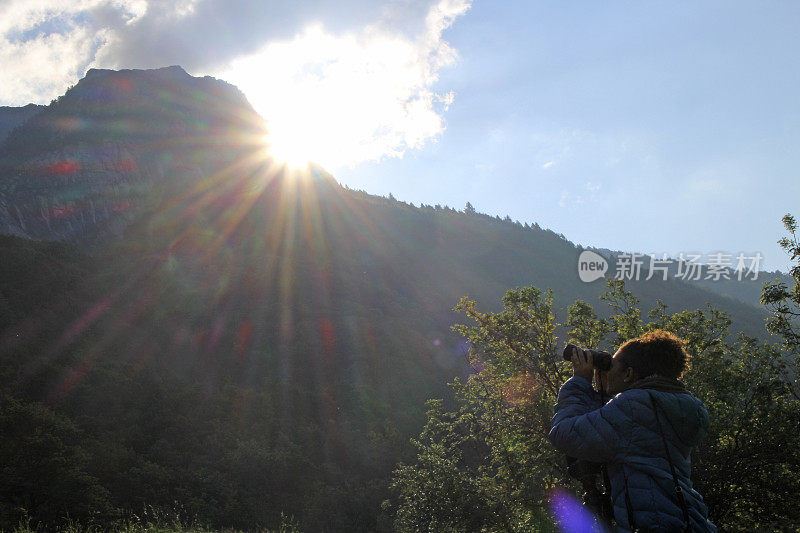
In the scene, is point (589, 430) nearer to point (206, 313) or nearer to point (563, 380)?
point (563, 380)

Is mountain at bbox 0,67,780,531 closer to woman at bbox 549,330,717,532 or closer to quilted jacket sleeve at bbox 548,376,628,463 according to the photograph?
quilted jacket sleeve at bbox 548,376,628,463

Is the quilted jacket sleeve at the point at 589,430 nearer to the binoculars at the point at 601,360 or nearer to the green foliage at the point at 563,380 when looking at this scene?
the binoculars at the point at 601,360

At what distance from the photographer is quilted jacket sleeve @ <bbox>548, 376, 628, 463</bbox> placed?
93.8 inches

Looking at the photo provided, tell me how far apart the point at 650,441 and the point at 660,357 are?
1.65 ft

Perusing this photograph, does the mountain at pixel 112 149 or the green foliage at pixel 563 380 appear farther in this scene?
the mountain at pixel 112 149

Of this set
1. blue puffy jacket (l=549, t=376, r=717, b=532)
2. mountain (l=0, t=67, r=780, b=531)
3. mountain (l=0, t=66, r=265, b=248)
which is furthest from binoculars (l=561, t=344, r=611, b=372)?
mountain (l=0, t=66, r=265, b=248)

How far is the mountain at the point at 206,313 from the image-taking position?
2775 centimetres

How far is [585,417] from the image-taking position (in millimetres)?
2469

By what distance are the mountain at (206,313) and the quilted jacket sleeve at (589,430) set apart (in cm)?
2233

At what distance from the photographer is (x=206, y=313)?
47688 mm

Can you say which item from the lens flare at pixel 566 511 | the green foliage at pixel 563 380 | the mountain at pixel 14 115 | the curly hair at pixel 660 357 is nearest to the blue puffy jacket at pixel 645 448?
the curly hair at pixel 660 357

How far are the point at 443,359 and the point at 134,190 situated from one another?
52.8 metres

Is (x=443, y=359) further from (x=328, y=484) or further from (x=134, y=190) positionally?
(x=134, y=190)

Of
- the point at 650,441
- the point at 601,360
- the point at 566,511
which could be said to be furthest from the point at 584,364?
the point at 566,511
